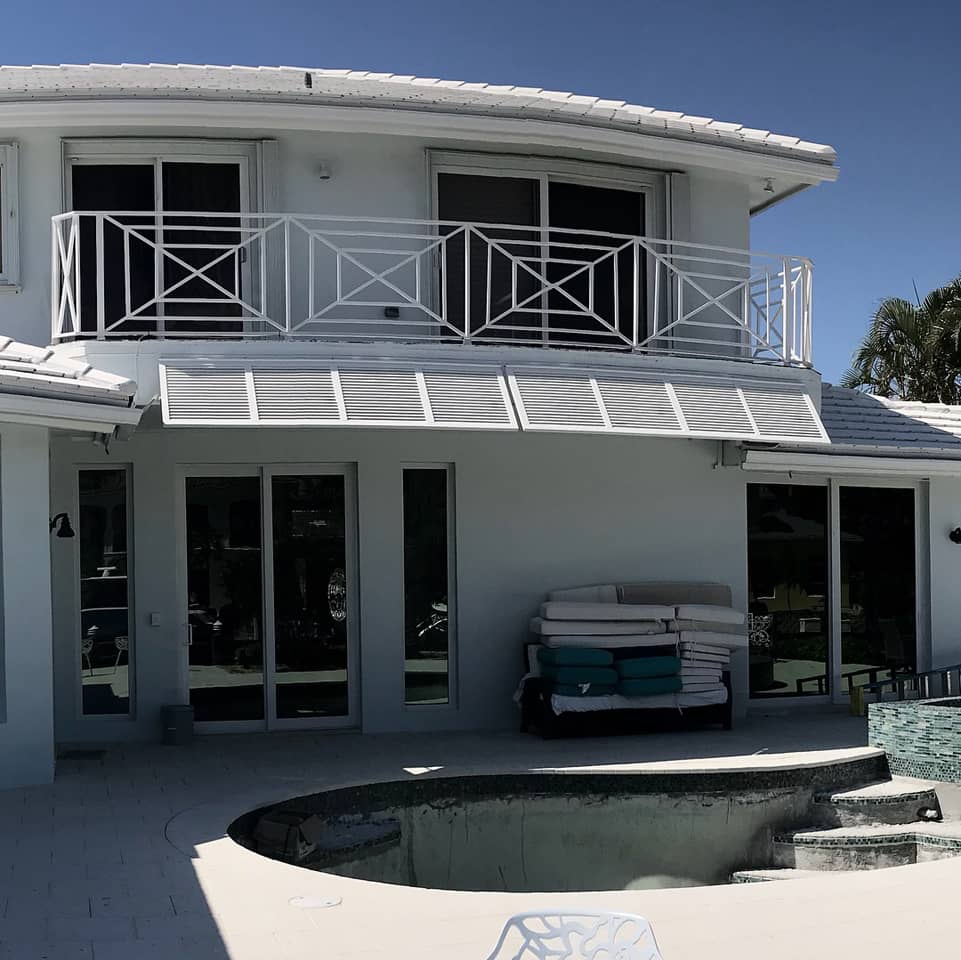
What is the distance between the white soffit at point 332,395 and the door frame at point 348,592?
6.97 feet

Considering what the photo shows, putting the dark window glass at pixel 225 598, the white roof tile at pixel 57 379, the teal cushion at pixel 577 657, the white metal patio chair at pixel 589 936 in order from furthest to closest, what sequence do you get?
the dark window glass at pixel 225 598, the teal cushion at pixel 577 657, the white roof tile at pixel 57 379, the white metal patio chair at pixel 589 936

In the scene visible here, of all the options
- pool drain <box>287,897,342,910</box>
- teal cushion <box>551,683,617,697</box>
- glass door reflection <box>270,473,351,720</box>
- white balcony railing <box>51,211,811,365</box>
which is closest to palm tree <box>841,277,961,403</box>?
white balcony railing <box>51,211,811,365</box>

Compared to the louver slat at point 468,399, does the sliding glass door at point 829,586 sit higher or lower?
lower

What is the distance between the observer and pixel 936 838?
10594mm

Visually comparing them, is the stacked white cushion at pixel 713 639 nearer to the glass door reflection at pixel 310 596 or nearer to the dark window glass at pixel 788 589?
the dark window glass at pixel 788 589

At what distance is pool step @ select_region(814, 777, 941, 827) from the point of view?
11391 millimetres

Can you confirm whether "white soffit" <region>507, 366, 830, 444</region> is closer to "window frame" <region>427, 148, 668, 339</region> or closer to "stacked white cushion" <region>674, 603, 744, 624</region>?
"window frame" <region>427, 148, 668, 339</region>

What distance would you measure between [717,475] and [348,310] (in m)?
4.84

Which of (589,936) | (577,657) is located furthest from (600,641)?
(589,936)

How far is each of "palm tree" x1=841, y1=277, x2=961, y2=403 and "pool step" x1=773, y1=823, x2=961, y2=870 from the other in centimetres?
2144

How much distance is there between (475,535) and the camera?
560 inches

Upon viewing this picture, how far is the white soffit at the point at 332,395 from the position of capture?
1152cm

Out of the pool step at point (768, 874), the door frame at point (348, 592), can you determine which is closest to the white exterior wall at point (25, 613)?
the door frame at point (348, 592)

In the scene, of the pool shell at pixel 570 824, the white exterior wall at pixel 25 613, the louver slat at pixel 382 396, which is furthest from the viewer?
the louver slat at pixel 382 396
